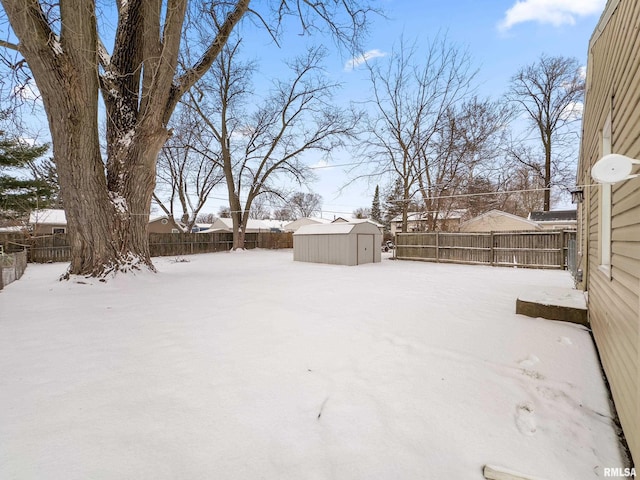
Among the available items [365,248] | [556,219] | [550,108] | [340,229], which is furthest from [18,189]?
[550,108]

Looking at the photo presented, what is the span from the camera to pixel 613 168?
1.36m

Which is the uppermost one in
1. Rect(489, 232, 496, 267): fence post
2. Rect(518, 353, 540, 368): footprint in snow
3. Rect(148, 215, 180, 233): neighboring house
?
Rect(148, 215, 180, 233): neighboring house

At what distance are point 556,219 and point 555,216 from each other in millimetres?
363

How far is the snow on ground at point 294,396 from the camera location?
1362 millimetres

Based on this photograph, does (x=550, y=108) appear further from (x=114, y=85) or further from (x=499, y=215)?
(x=114, y=85)

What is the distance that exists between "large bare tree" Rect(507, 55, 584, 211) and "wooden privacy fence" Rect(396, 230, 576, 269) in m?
9.72

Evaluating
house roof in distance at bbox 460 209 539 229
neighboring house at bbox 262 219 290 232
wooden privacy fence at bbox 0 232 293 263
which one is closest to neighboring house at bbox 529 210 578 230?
house roof in distance at bbox 460 209 539 229

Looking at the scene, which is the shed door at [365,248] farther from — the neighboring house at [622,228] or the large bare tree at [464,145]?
the neighboring house at [622,228]

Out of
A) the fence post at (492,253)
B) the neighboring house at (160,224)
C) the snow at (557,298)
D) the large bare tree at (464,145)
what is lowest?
the snow at (557,298)

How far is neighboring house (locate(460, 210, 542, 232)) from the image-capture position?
16775mm

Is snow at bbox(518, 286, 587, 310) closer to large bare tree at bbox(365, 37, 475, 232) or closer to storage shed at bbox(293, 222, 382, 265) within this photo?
storage shed at bbox(293, 222, 382, 265)

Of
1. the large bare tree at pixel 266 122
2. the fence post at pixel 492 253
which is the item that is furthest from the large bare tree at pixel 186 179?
the fence post at pixel 492 253

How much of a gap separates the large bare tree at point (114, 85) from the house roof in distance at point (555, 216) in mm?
16075

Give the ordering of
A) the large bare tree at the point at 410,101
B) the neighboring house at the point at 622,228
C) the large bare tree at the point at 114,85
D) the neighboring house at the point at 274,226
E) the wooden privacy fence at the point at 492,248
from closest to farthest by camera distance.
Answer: the neighboring house at the point at 622,228, the large bare tree at the point at 114,85, the wooden privacy fence at the point at 492,248, the large bare tree at the point at 410,101, the neighboring house at the point at 274,226
